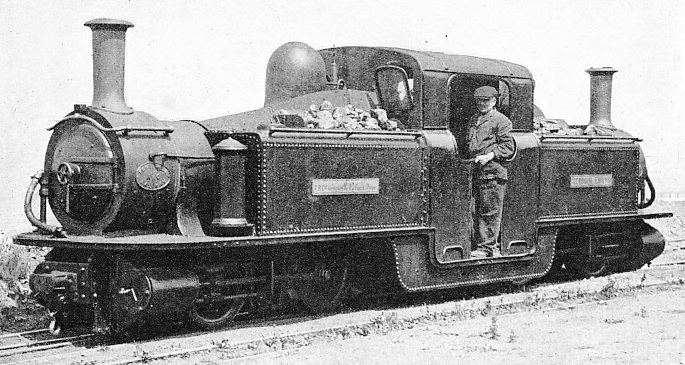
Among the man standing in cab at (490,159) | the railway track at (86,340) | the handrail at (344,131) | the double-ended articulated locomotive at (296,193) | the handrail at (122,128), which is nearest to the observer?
the railway track at (86,340)

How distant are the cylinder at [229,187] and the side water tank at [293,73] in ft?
6.79

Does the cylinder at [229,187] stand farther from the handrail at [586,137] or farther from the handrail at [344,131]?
the handrail at [586,137]

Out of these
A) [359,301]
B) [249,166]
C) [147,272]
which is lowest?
[359,301]

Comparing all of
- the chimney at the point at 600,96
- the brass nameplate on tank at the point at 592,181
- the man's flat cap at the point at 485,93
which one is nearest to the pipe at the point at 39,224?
the man's flat cap at the point at 485,93

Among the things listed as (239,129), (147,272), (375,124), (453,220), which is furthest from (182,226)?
(453,220)

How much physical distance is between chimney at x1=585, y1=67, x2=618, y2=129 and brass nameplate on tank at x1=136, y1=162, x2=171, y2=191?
7538 millimetres

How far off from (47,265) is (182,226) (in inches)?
48.3

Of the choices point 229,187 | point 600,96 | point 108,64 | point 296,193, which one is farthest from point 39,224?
point 600,96

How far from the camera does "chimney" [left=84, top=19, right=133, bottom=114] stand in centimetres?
828

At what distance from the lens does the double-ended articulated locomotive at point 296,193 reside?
26.4 ft

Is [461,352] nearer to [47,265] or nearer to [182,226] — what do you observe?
[182,226]

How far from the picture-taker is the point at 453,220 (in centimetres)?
1008

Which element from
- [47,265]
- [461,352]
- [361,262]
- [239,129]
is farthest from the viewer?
[361,262]

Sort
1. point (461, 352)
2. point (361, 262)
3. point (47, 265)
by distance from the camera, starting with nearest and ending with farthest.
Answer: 1. point (461, 352)
2. point (47, 265)
3. point (361, 262)
